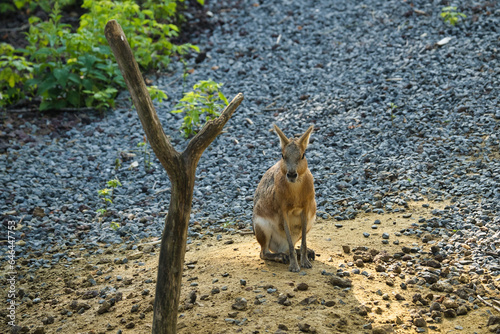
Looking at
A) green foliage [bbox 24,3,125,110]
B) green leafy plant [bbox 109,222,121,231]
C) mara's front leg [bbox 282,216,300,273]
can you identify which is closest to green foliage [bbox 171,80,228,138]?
green foliage [bbox 24,3,125,110]

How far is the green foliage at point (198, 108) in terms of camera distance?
30.8ft

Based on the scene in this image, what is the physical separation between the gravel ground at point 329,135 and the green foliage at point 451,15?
0.13 meters

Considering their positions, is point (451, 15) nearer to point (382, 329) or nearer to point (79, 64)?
point (79, 64)

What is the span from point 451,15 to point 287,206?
7.18 meters

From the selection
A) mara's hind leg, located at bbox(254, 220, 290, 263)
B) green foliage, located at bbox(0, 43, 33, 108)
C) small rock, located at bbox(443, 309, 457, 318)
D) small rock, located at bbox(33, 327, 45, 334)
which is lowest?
small rock, located at bbox(443, 309, 457, 318)

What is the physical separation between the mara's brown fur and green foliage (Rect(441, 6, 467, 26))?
263 inches

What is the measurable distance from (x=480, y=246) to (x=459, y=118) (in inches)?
134

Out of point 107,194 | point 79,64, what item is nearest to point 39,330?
point 107,194

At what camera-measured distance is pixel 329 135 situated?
933cm

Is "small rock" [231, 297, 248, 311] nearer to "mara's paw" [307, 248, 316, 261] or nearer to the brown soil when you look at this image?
the brown soil

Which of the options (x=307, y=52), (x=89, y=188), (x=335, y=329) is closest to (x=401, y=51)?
(x=307, y=52)

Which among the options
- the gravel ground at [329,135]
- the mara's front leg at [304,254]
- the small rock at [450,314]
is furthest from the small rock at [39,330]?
the small rock at [450,314]

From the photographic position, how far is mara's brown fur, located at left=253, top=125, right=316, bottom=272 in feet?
18.7

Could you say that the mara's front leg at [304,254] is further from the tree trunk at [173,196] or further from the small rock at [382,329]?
the tree trunk at [173,196]
